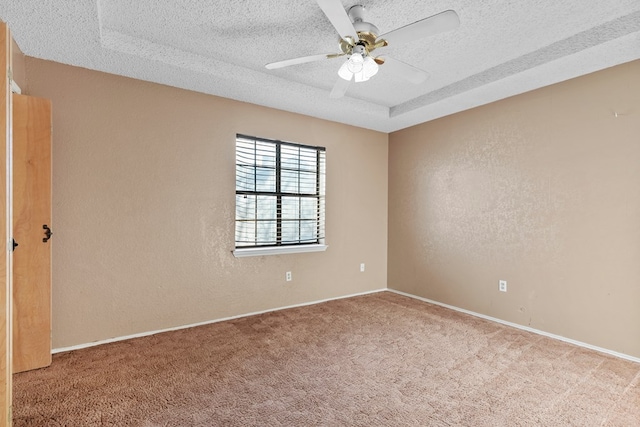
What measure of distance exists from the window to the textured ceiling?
2.08ft

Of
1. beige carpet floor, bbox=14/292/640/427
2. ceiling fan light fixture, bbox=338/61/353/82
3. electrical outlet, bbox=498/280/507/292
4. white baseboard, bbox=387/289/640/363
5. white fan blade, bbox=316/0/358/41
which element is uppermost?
white fan blade, bbox=316/0/358/41

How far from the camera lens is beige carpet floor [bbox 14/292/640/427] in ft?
5.79

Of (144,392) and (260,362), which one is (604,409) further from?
(144,392)

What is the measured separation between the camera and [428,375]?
2223 millimetres

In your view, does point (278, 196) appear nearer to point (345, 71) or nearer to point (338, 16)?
point (345, 71)

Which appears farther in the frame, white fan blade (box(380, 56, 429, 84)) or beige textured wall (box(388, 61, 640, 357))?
beige textured wall (box(388, 61, 640, 357))

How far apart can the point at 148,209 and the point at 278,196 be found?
1394 millimetres

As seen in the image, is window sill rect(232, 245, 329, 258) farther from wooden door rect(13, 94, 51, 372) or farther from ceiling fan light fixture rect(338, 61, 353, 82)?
ceiling fan light fixture rect(338, 61, 353, 82)

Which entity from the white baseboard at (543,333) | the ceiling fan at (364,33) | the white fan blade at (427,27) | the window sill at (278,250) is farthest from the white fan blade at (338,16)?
the white baseboard at (543,333)

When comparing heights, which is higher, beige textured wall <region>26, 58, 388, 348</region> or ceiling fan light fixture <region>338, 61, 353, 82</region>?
ceiling fan light fixture <region>338, 61, 353, 82</region>

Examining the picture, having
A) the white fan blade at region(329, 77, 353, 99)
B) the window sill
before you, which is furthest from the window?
the white fan blade at region(329, 77, 353, 99)

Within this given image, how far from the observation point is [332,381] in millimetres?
2129

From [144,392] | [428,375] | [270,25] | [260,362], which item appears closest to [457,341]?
[428,375]

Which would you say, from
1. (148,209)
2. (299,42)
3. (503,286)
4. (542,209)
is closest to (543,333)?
(503,286)
